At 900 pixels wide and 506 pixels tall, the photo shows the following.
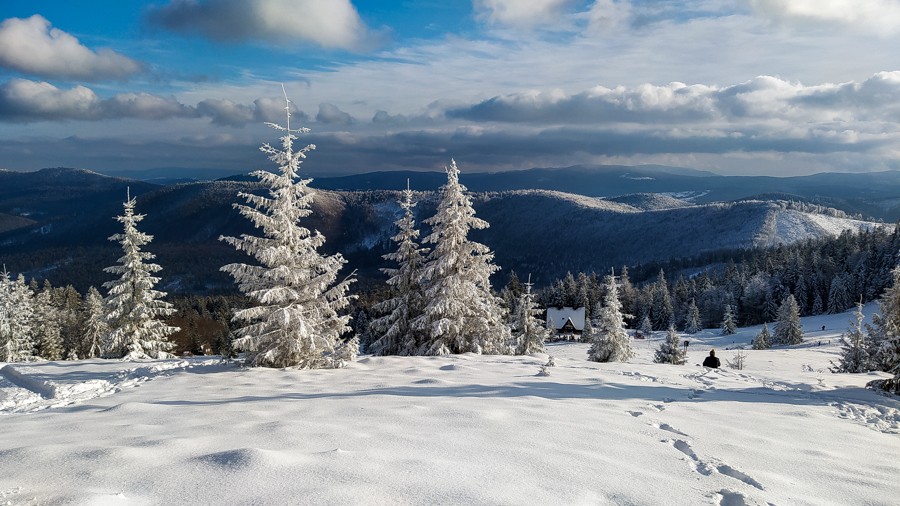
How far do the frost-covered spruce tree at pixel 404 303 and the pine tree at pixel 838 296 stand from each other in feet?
302

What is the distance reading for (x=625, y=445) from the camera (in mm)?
6215

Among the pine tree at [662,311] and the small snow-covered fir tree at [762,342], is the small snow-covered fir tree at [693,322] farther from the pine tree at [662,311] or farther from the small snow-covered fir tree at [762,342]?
the small snow-covered fir tree at [762,342]

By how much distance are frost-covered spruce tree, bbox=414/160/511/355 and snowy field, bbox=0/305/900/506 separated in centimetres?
833

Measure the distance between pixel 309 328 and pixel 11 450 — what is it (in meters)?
9.81

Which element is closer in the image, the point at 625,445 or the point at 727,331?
the point at 625,445

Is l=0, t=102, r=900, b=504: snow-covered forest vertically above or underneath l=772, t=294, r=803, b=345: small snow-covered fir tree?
above

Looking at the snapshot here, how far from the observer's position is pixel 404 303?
2244 centimetres

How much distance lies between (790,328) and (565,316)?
37.9 m

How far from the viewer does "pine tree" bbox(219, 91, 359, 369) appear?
1468 centimetres

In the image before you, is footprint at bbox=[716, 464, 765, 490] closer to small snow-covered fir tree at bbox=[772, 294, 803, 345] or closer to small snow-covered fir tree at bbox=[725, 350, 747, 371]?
small snow-covered fir tree at bbox=[725, 350, 747, 371]

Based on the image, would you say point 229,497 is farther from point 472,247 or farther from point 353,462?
point 472,247

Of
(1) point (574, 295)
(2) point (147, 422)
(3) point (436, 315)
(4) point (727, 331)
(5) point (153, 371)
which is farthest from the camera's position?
(1) point (574, 295)

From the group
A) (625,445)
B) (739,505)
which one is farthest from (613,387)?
(739,505)

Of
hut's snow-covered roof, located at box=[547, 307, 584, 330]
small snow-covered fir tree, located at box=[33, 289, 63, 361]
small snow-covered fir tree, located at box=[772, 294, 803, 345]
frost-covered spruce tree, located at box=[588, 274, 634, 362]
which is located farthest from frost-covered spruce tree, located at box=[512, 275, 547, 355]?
hut's snow-covered roof, located at box=[547, 307, 584, 330]
